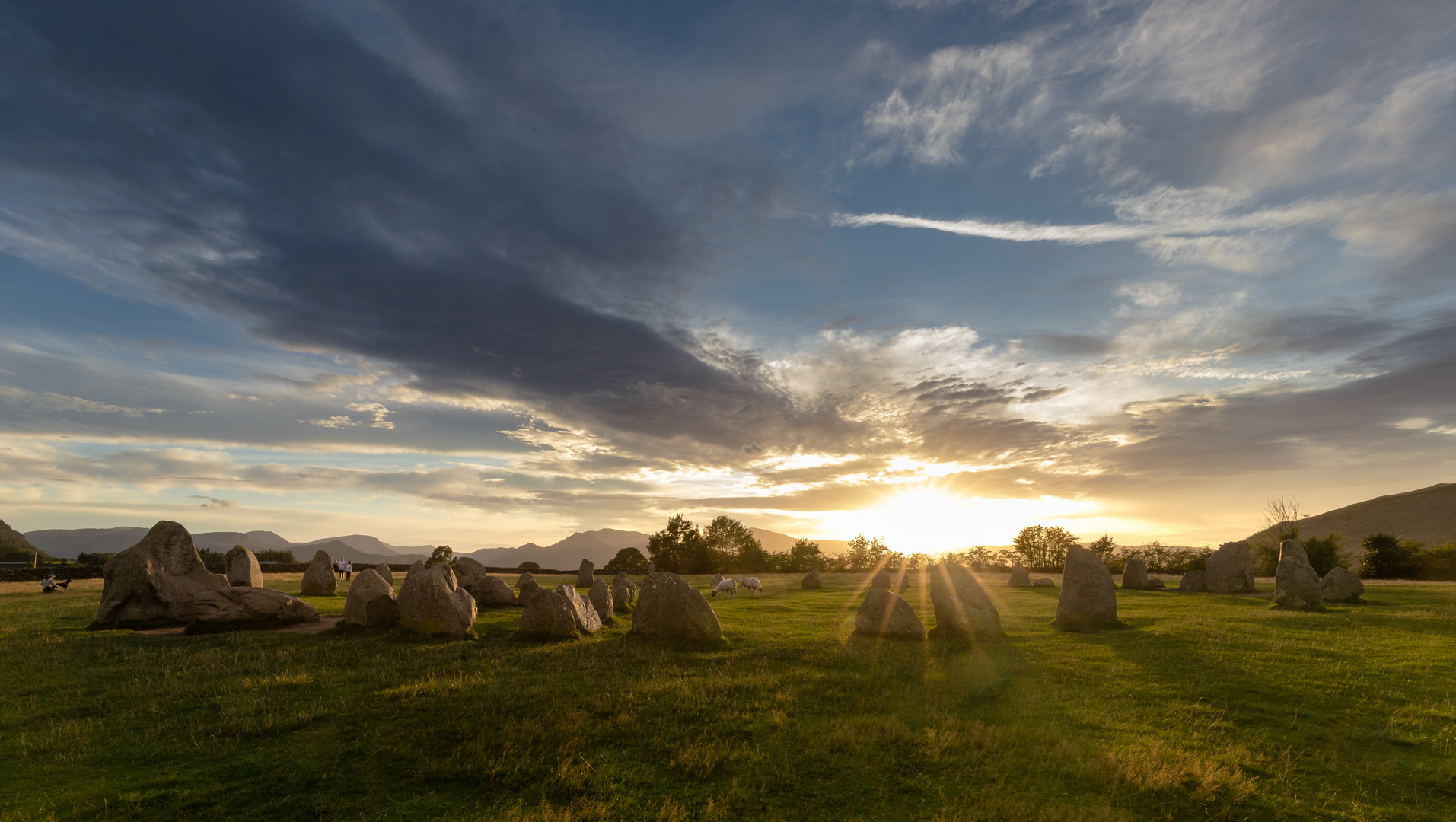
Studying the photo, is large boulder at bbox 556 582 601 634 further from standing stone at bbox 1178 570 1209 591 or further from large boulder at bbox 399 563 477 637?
standing stone at bbox 1178 570 1209 591

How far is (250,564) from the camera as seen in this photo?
103ft

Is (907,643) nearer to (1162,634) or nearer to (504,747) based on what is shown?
(1162,634)

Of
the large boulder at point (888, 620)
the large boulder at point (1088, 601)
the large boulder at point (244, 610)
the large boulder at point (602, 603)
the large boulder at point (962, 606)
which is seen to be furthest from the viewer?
the large boulder at point (602, 603)

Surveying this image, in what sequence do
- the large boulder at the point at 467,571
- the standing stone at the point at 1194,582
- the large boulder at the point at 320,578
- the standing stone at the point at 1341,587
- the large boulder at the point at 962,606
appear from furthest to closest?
the standing stone at the point at 1194,582
the large boulder at the point at 320,578
the large boulder at the point at 467,571
the standing stone at the point at 1341,587
the large boulder at the point at 962,606

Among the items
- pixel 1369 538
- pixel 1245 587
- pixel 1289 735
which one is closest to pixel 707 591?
pixel 1245 587

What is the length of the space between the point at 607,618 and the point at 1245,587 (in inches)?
1387

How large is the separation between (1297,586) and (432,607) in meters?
32.8

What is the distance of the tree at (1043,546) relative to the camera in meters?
64.5

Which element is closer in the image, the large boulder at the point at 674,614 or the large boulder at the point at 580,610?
the large boulder at the point at 674,614

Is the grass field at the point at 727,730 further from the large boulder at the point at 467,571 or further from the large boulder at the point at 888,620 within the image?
the large boulder at the point at 467,571

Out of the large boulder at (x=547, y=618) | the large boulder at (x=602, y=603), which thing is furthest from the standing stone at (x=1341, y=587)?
the large boulder at (x=547, y=618)

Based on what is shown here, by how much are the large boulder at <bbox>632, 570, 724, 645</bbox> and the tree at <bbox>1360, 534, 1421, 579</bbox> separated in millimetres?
57332

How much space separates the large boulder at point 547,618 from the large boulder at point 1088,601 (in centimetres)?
1690

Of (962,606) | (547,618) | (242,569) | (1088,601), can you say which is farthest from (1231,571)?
(242,569)
